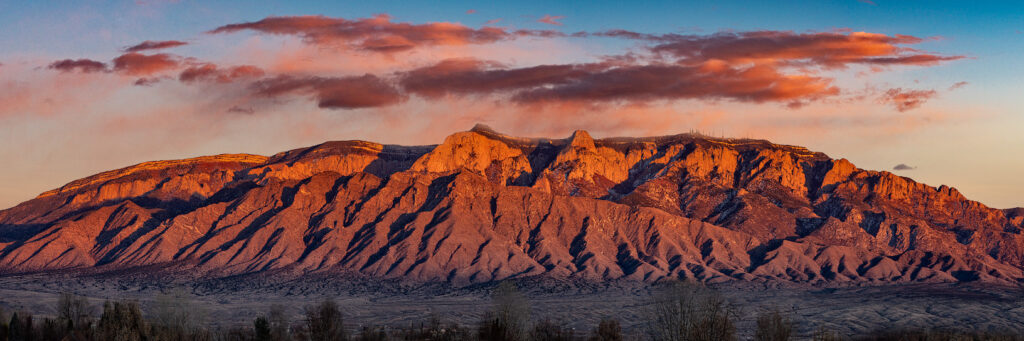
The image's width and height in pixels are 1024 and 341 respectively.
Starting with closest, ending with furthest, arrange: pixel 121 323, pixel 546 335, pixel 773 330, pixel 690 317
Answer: pixel 690 317
pixel 121 323
pixel 773 330
pixel 546 335

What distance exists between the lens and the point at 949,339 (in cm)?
16038

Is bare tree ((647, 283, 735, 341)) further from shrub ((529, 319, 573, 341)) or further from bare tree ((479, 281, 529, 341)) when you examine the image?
shrub ((529, 319, 573, 341))

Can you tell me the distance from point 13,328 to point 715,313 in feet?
285

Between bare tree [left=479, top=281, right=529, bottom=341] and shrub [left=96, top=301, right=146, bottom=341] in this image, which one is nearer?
shrub [left=96, top=301, right=146, bottom=341]

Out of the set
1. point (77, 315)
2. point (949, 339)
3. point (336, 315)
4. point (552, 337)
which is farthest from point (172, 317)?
point (949, 339)

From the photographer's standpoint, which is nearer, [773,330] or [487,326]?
[773,330]

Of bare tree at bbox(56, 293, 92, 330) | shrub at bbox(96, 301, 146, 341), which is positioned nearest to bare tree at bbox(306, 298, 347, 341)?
shrub at bbox(96, 301, 146, 341)

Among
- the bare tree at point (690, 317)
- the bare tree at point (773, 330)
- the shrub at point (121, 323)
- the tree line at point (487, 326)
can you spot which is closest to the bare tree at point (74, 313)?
the tree line at point (487, 326)

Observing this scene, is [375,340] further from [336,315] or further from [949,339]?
[949,339]

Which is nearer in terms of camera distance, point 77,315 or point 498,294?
point 498,294

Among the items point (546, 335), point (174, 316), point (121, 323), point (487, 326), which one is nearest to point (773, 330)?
point (546, 335)

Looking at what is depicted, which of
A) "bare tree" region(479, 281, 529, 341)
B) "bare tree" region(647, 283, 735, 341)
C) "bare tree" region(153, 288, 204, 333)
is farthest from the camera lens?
"bare tree" region(153, 288, 204, 333)

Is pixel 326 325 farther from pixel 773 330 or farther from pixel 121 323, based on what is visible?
pixel 773 330

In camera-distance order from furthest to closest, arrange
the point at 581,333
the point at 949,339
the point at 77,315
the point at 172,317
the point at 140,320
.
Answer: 1. the point at 581,333
2. the point at 77,315
3. the point at 949,339
4. the point at 172,317
5. the point at 140,320
